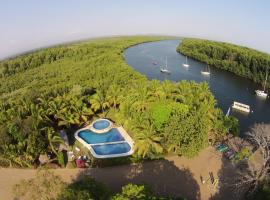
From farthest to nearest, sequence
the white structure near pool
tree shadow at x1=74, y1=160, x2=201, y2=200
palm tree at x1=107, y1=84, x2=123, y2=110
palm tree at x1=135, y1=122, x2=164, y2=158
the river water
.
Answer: the river water < palm tree at x1=107, y1=84, x2=123, y2=110 < the white structure near pool < palm tree at x1=135, y1=122, x2=164, y2=158 < tree shadow at x1=74, y1=160, x2=201, y2=200

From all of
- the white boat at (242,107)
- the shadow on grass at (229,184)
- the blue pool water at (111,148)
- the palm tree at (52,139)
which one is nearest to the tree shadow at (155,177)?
the shadow on grass at (229,184)

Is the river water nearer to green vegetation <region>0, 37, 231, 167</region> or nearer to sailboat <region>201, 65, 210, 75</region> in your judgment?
sailboat <region>201, 65, 210, 75</region>

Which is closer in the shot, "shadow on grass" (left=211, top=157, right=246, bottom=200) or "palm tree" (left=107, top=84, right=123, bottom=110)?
"shadow on grass" (left=211, top=157, right=246, bottom=200)

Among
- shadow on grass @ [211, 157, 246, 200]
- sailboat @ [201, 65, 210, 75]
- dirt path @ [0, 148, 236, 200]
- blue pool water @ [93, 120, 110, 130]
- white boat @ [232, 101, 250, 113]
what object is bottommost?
white boat @ [232, 101, 250, 113]

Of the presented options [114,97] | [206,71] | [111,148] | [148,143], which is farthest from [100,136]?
[206,71]

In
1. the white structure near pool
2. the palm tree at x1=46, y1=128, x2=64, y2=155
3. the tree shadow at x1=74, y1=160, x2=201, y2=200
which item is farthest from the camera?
the white structure near pool

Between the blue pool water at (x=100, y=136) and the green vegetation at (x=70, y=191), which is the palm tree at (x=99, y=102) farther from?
the green vegetation at (x=70, y=191)

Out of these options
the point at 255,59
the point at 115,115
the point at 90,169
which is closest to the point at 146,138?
the point at 90,169

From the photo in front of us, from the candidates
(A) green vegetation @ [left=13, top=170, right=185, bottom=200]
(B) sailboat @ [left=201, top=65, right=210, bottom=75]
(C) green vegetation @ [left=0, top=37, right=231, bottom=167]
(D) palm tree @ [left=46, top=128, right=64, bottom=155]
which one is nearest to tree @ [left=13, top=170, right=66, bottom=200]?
(A) green vegetation @ [left=13, top=170, right=185, bottom=200]

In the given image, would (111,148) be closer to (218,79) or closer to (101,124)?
(101,124)
